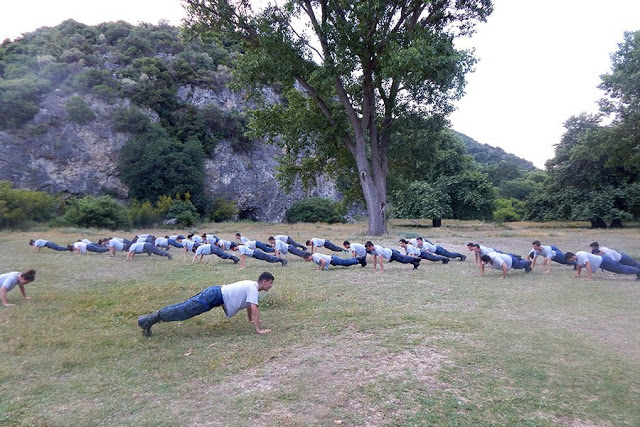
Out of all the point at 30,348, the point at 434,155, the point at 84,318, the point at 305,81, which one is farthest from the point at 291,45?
the point at 30,348

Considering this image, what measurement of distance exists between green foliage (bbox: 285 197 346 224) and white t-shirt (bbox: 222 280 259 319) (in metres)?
44.1

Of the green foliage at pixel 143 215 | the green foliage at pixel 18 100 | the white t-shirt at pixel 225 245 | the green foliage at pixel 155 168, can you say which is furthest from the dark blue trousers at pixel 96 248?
the green foliage at pixel 18 100

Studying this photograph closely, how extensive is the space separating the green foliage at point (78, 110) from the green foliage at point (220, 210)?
15049 mm

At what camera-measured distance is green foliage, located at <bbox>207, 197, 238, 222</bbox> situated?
150ft

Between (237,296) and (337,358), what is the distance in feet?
6.21

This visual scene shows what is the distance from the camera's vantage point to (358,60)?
2289 centimetres

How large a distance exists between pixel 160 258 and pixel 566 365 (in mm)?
14581

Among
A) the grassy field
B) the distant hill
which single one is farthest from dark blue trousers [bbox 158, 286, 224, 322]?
the distant hill

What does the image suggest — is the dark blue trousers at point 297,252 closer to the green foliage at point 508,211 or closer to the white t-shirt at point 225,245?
the white t-shirt at point 225,245

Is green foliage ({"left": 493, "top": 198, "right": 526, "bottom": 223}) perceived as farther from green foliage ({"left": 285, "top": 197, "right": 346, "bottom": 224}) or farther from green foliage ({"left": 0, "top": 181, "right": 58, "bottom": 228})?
green foliage ({"left": 0, "top": 181, "right": 58, "bottom": 228})

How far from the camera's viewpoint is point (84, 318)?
303 inches

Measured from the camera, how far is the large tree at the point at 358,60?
67.7 feet

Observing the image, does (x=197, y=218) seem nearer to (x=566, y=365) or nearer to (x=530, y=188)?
(x=566, y=365)

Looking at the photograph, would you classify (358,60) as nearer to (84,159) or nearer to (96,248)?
(96,248)
